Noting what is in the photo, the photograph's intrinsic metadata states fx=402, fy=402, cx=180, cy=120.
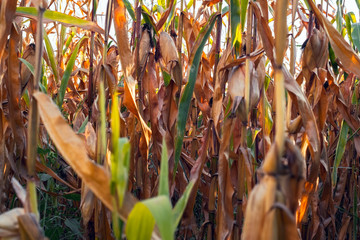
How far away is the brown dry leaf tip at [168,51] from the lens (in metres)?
1.01

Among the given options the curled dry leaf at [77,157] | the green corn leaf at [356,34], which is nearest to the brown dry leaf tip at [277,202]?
the curled dry leaf at [77,157]

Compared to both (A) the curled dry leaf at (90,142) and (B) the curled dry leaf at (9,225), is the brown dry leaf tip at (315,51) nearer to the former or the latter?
(A) the curled dry leaf at (90,142)

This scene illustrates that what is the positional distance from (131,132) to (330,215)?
2.01ft

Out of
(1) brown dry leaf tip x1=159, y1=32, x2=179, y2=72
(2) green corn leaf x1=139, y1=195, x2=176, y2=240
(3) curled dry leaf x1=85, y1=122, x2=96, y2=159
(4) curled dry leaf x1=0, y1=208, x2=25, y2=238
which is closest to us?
(2) green corn leaf x1=139, y1=195, x2=176, y2=240

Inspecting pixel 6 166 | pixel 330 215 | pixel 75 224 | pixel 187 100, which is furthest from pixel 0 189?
pixel 330 215

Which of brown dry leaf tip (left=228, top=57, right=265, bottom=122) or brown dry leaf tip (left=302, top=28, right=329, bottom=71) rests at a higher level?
brown dry leaf tip (left=302, top=28, right=329, bottom=71)

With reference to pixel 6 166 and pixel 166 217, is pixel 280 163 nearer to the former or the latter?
pixel 166 217

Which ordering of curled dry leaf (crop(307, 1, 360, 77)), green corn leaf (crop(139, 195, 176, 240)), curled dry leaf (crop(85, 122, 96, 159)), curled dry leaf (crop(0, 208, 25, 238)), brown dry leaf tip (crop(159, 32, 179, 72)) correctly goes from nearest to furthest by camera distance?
green corn leaf (crop(139, 195, 176, 240)), curled dry leaf (crop(0, 208, 25, 238)), curled dry leaf (crop(307, 1, 360, 77)), curled dry leaf (crop(85, 122, 96, 159)), brown dry leaf tip (crop(159, 32, 179, 72))

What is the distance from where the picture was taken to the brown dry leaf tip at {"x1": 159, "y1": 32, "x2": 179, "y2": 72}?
1012 millimetres

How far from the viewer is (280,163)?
39 cm

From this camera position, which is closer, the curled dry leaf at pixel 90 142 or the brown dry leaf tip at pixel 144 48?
the curled dry leaf at pixel 90 142

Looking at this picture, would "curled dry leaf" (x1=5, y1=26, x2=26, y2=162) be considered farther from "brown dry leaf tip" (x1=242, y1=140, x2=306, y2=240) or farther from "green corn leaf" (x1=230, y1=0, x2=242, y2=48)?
"brown dry leaf tip" (x1=242, y1=140, x2=306, y2=240)

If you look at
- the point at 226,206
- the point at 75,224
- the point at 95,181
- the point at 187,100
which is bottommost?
the point at 75,224

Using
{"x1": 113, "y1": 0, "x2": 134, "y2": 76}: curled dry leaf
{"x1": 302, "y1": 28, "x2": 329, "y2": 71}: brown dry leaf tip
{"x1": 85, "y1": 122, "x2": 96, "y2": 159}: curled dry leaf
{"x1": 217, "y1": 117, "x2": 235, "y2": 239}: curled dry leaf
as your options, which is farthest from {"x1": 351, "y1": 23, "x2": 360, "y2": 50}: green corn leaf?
{"x1": 85, "y1": 122, "x2": 96, "y2": 159}: curled dry leaf
